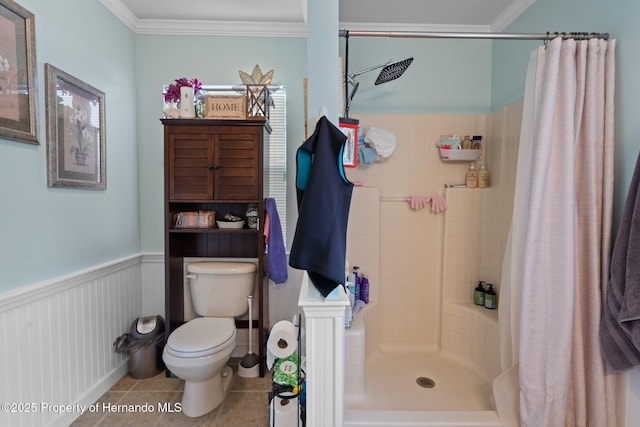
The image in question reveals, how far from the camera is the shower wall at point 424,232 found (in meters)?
2.15

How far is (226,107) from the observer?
201 centimetres

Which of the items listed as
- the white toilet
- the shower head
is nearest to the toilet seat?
the white toilet

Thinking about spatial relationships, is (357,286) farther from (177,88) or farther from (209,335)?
(177,88)

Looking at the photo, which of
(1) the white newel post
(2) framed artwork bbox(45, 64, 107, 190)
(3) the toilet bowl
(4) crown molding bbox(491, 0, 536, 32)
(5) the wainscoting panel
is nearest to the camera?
(1) the white newel post

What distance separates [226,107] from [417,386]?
7.39ft

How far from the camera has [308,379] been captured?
1067 mm

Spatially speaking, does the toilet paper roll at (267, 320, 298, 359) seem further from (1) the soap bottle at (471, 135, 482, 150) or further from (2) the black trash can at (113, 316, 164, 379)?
(1) the soap bottle at (471, 135, 482, 150)

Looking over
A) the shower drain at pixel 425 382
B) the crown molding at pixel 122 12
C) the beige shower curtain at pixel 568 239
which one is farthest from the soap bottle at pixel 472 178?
the crown molding at pixel 122 12

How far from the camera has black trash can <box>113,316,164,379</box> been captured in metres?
1.99

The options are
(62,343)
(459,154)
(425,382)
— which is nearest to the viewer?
(62,343)

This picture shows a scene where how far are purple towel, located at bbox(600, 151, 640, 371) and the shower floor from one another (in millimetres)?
766

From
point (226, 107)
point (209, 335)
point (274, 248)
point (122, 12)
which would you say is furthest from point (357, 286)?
point (122, 12)

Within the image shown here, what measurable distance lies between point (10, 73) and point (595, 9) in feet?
8.95

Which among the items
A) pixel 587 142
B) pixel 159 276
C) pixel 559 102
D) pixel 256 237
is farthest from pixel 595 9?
pixel 159 276
